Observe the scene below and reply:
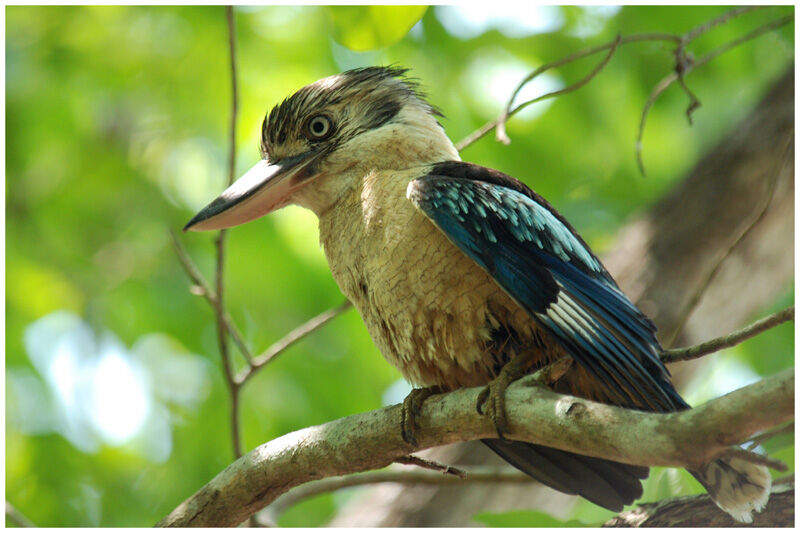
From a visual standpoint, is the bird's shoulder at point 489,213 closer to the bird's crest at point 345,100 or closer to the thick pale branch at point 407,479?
the bird's crest at point 345,100

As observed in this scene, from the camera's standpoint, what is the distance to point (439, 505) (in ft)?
11.9

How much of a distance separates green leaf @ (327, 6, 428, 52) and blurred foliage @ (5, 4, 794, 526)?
1.13 metres

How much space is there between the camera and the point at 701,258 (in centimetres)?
388

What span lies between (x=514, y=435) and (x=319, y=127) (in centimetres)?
126

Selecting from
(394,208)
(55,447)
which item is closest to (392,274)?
(394,208)

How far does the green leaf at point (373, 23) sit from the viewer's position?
2629 mm

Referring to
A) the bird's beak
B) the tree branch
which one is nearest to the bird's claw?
the tree branch

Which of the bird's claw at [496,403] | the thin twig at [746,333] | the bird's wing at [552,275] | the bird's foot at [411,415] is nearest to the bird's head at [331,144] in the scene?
the bird's wing at [552,275]

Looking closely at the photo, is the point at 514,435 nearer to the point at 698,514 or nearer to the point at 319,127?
the point at 698,514

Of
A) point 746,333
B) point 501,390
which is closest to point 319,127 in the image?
point 501,390

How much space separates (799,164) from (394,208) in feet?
5.94

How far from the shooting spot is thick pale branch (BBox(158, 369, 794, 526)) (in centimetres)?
147

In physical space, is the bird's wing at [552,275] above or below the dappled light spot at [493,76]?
below

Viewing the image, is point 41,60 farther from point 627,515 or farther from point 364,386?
point 627,515
